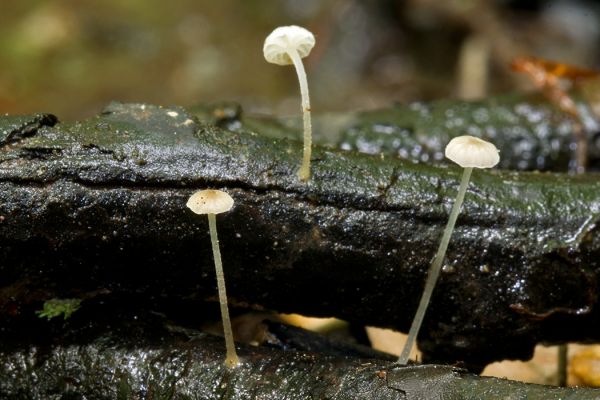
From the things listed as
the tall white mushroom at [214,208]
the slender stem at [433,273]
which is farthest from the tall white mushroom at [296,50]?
the slender stem at [433,273]

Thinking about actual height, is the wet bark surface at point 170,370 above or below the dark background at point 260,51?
below

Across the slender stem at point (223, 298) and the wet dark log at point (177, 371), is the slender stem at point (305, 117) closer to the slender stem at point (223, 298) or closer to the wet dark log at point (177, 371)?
the slender stem at point (223, 298)

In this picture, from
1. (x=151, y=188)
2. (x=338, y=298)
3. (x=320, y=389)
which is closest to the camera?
(x=320, y=389)

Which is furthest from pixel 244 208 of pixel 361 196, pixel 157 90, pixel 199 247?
pixel 157 90

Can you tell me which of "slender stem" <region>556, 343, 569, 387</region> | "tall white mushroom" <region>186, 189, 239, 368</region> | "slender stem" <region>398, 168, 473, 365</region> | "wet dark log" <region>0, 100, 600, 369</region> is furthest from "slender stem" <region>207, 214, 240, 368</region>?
"slender stem" <region>556, 343, 569, 387</region>

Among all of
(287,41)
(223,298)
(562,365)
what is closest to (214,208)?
(223,298)

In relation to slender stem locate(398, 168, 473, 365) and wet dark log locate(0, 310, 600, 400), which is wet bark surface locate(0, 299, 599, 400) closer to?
wet dark log locate(0, 310, 600, 400)

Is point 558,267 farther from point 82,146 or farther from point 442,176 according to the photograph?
point 82,146
